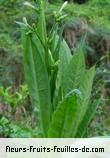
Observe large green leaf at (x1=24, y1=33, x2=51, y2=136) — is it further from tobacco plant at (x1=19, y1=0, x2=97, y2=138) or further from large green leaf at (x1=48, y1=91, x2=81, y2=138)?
large green leaf at (x1=48, y1=91, x2=81, y2=138)

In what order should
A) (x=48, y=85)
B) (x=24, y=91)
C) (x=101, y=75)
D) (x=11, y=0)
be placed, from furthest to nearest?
(x=11, y=0) → (x=101, y=75) → (x=24, y=91) → (x=48, y=85)

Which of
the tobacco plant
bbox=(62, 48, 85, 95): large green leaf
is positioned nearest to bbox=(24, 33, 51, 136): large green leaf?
the tobacco plant

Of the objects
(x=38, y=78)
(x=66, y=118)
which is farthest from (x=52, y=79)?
(x=66, y=118)

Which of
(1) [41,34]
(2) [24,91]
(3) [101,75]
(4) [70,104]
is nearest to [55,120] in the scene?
(4) [70,104]

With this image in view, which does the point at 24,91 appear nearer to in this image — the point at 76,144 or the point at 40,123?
the point at 40,123

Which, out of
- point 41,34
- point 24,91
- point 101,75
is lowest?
point 101,75

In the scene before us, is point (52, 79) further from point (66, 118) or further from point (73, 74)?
point (66, 118)

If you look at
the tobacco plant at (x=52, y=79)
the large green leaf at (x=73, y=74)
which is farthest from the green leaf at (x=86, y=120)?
the large green leaf at (x=73, y=74)

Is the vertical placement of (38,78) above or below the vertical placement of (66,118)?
above
